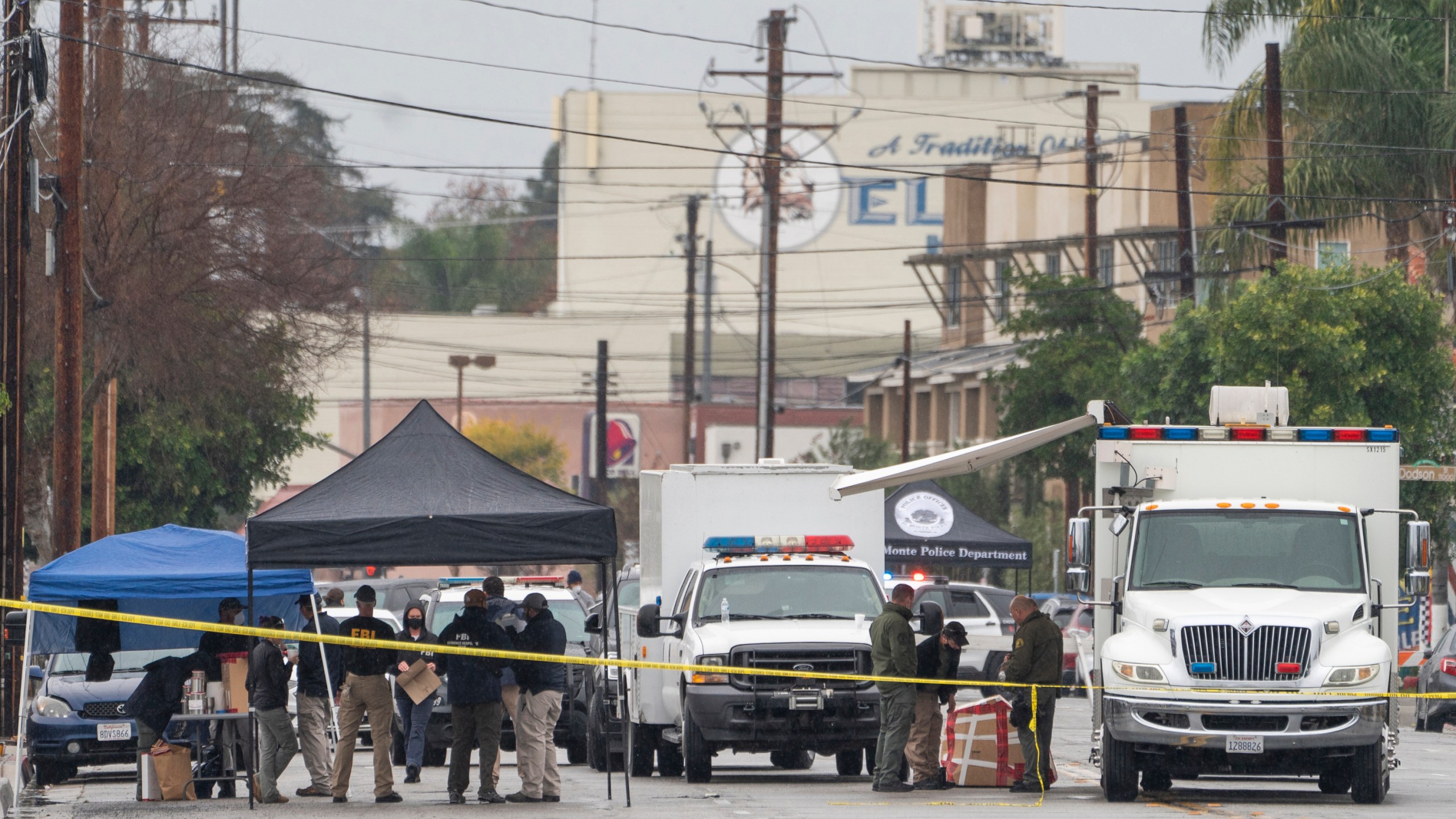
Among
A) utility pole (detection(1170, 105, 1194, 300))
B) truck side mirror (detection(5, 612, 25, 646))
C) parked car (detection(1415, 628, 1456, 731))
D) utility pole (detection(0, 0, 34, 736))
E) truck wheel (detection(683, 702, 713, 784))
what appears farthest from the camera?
utility pole (detection(1170, 105, 1194, 300))

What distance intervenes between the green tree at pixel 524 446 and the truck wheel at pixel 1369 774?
7204cm

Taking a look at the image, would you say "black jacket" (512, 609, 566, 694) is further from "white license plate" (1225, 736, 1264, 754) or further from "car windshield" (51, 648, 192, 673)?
"car windshield" (51, 648, 192, 673)

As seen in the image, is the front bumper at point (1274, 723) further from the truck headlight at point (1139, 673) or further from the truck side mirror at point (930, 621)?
the truck side mirror at point (930, 621)

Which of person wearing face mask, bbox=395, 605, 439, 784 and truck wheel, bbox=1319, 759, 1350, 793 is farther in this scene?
person wearing face mask, bbox=395, 605, 439, 784

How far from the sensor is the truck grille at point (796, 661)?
18375mm

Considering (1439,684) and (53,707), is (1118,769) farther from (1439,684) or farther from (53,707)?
Result: (1439,684)

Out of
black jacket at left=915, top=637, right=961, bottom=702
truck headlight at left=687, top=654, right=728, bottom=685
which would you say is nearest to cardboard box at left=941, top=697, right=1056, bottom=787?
black jacket at left=915, top=637, right=961, bottom=702

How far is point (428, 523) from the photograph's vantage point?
16328 millimetres

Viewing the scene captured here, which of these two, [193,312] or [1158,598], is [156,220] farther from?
[1158,598]

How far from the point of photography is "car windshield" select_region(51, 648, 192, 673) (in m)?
20.9

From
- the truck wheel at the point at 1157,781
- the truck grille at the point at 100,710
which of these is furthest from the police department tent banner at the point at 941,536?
the truck wheel at the point at 1157,781

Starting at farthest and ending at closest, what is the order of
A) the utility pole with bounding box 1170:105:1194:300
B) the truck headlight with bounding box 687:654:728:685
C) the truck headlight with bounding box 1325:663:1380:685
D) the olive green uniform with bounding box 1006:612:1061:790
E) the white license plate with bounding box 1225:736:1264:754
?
the utility pole with bounding box 1170:105:1194:300 → the truck headlight with bounding box 687:654:728:685 → the olive green uniform with bounding box 1006:612:1061:790 → the truck headlight with bounding box 1325:663:1380:685 → the white license plate with bounding box 1225:736:1264:754

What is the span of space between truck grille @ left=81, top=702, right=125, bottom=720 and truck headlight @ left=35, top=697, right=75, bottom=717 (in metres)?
0.13

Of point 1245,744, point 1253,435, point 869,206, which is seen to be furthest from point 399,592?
point 869,206
